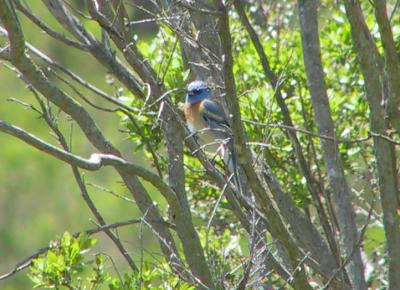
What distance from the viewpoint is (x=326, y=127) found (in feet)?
12.3

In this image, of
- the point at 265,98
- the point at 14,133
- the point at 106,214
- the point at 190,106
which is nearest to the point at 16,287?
the point at 106,214

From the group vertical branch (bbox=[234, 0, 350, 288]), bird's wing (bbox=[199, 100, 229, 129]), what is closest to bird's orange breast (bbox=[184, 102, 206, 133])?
bird's wing (bbox=[199, 100, 229, 129])

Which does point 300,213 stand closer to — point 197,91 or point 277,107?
point 277,107

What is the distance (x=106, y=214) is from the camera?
7898 millimetres

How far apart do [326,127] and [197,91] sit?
107 centimetres

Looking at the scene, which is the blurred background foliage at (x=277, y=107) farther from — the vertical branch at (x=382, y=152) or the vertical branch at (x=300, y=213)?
the vertical branch at (x=382, y=152)

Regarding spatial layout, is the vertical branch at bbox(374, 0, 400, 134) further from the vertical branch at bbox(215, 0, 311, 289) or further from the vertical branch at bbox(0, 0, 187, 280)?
the vertical branch at bbox(0, 0, 187, 280)

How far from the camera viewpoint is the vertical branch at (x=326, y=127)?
3676 mm

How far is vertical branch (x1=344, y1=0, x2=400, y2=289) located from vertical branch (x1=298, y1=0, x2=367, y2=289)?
47 centimetres

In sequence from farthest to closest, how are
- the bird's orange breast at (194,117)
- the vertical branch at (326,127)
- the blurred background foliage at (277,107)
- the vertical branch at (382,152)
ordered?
the bird's orange breast at (194,117)
the blurred background foliage at (277,107)
the vertical branch at (326,127)
the vertical branch at (382,152)

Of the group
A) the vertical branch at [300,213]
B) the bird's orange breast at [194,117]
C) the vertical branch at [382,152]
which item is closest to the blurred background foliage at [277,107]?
the vertical branch at [300,213]

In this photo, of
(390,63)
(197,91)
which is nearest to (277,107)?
(197,91)

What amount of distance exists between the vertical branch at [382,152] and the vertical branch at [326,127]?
1.55 ft

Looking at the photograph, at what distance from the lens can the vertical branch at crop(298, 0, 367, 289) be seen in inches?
145
